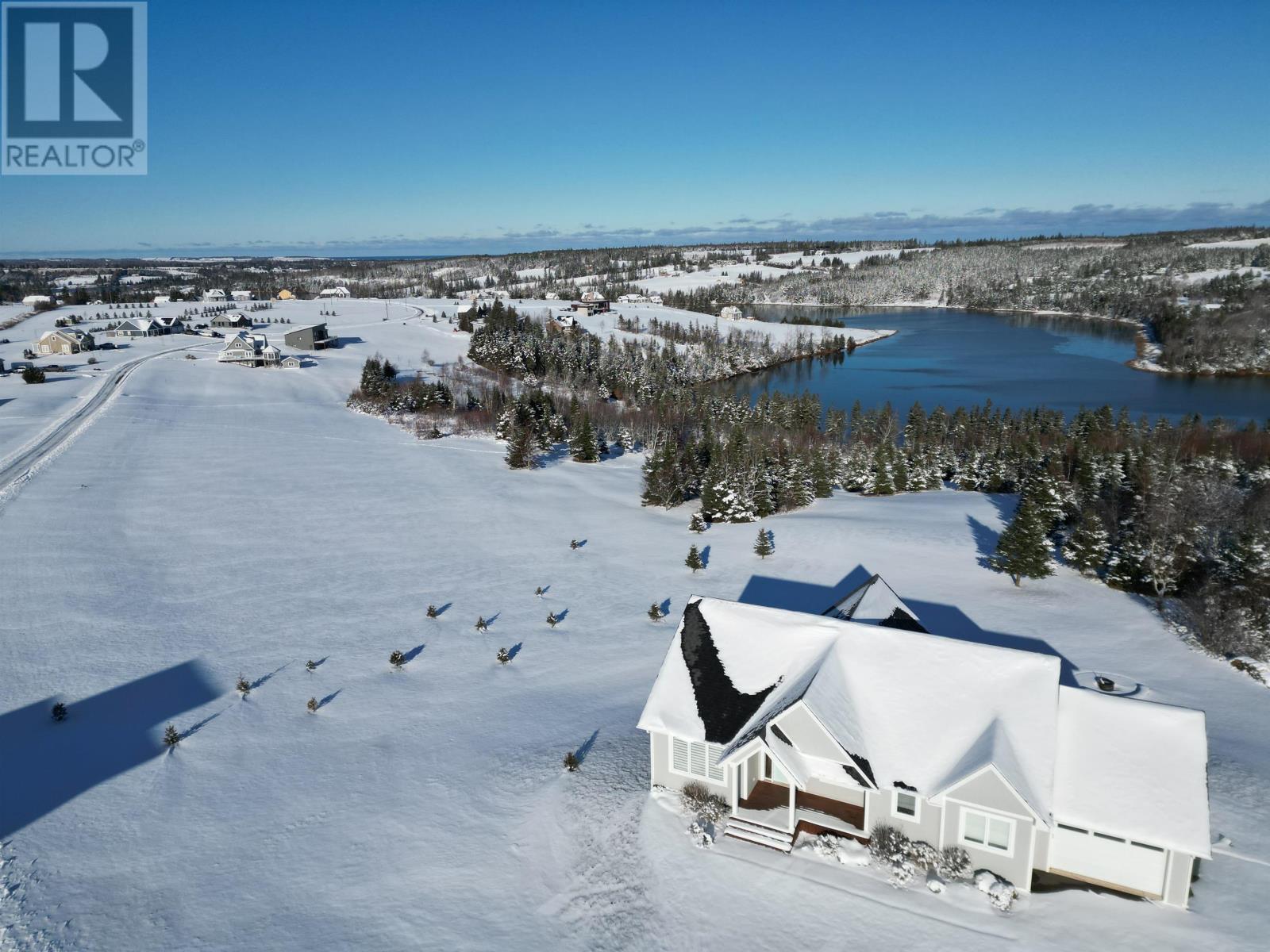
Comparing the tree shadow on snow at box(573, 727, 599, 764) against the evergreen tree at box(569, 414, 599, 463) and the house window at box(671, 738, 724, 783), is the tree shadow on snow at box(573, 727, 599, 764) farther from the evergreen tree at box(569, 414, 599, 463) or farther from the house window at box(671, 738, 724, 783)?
the evergreen tree at box(569, 414, 599, 463)

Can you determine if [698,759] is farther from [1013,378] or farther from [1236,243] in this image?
[1236,243]

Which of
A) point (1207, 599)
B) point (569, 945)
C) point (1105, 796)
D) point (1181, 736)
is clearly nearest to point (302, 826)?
point (569, 945)

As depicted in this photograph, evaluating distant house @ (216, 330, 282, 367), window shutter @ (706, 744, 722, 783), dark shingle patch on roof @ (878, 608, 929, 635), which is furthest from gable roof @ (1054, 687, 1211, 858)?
distant house @ (216, 330, 282, 367)

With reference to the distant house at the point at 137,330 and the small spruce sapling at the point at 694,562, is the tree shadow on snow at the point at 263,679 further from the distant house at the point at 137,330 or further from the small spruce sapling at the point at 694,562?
the distant house at the point at 137,330

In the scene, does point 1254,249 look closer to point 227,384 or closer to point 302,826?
point 227,384

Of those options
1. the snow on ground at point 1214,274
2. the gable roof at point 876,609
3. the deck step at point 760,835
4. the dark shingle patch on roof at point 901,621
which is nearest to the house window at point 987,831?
the deck step at point 760,835
